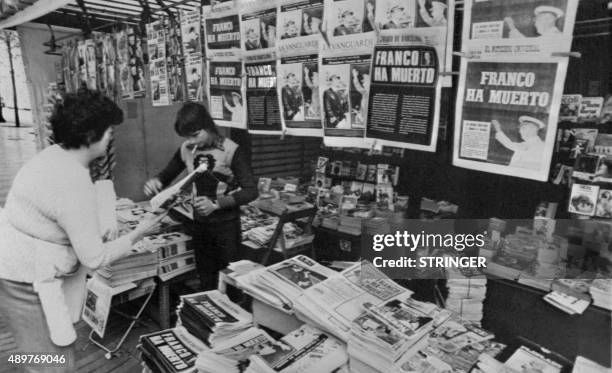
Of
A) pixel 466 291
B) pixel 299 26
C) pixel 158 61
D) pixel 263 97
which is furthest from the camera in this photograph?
pixel 158 61

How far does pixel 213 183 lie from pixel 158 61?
1243 mm

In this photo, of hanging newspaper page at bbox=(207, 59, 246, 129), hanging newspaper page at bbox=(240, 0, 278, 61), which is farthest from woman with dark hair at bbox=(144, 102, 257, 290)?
hanging newspaper page at bbox=(240, 0, 278, 61)

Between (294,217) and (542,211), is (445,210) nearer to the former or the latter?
(542,211)

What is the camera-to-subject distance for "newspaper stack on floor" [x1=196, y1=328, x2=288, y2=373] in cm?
142

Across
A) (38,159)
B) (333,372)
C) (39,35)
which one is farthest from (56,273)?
(39,35)

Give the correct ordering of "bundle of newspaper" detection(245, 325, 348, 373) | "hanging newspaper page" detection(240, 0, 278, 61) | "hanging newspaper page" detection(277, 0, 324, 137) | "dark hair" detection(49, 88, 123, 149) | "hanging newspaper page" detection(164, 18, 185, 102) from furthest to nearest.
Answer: "hanging newspaper page" detection(164, 18, 185, 102)
"hanging newspaper page" detection(240, 0, 278, 61)
"hanging newspaper page" detection(277, 0, 324, 137)
"dark hair" detection(49, 88, 123, 149)
"bundle of newspaper" detection(245, 325, 348, 373)

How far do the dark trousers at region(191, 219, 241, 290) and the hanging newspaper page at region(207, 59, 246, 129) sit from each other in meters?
0.84

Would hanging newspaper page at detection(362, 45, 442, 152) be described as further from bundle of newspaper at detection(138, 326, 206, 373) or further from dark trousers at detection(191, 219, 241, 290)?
dark trousers at detection(191, 219, 241, 290)

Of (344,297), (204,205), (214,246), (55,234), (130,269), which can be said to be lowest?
(130,269)

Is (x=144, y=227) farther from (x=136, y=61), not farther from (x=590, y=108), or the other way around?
(x=590, y=108)

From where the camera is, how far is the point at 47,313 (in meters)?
1.68

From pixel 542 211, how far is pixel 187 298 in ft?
8.54

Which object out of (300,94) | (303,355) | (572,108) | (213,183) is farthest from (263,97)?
(572,108)

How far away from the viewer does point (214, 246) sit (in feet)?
9.71
